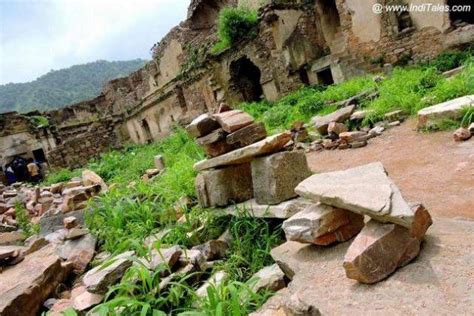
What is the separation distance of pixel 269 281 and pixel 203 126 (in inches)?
61.8

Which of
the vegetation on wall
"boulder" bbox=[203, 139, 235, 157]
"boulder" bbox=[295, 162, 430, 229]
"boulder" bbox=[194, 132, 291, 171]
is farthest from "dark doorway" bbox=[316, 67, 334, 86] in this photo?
"boulder" bbox=[295, 162, 430, 229]

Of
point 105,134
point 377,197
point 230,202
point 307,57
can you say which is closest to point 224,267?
point 230,202

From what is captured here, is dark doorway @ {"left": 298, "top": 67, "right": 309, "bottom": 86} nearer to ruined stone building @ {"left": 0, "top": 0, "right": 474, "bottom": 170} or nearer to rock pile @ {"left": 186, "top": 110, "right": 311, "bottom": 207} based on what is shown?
ruined stone building @ {"left": 0, "top": 0, "right": 474, "bottom": 170}

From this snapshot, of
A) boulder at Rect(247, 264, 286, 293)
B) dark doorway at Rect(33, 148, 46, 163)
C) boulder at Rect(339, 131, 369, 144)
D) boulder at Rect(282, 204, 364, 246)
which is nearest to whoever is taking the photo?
boulder at Rect(282, 204, 364, 246)

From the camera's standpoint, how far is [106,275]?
8.07ft

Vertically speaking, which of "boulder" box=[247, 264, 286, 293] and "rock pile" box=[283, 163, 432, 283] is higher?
"rock pile" box=[283, 163, 432, 283]

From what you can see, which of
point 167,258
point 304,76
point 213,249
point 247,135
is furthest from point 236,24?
point 167,258

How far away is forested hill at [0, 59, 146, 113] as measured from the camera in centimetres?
4572

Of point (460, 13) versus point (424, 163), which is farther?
point (460, 13)

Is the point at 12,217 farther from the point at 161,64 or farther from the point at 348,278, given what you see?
the point at 161,64

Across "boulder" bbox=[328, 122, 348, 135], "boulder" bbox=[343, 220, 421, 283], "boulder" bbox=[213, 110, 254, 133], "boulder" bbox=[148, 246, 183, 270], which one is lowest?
"boulder" bbox=[148, 246, 183, 270]

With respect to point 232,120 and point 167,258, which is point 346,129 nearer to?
point 232,120

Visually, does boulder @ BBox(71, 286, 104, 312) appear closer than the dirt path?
Yes

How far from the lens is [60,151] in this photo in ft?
46.6
